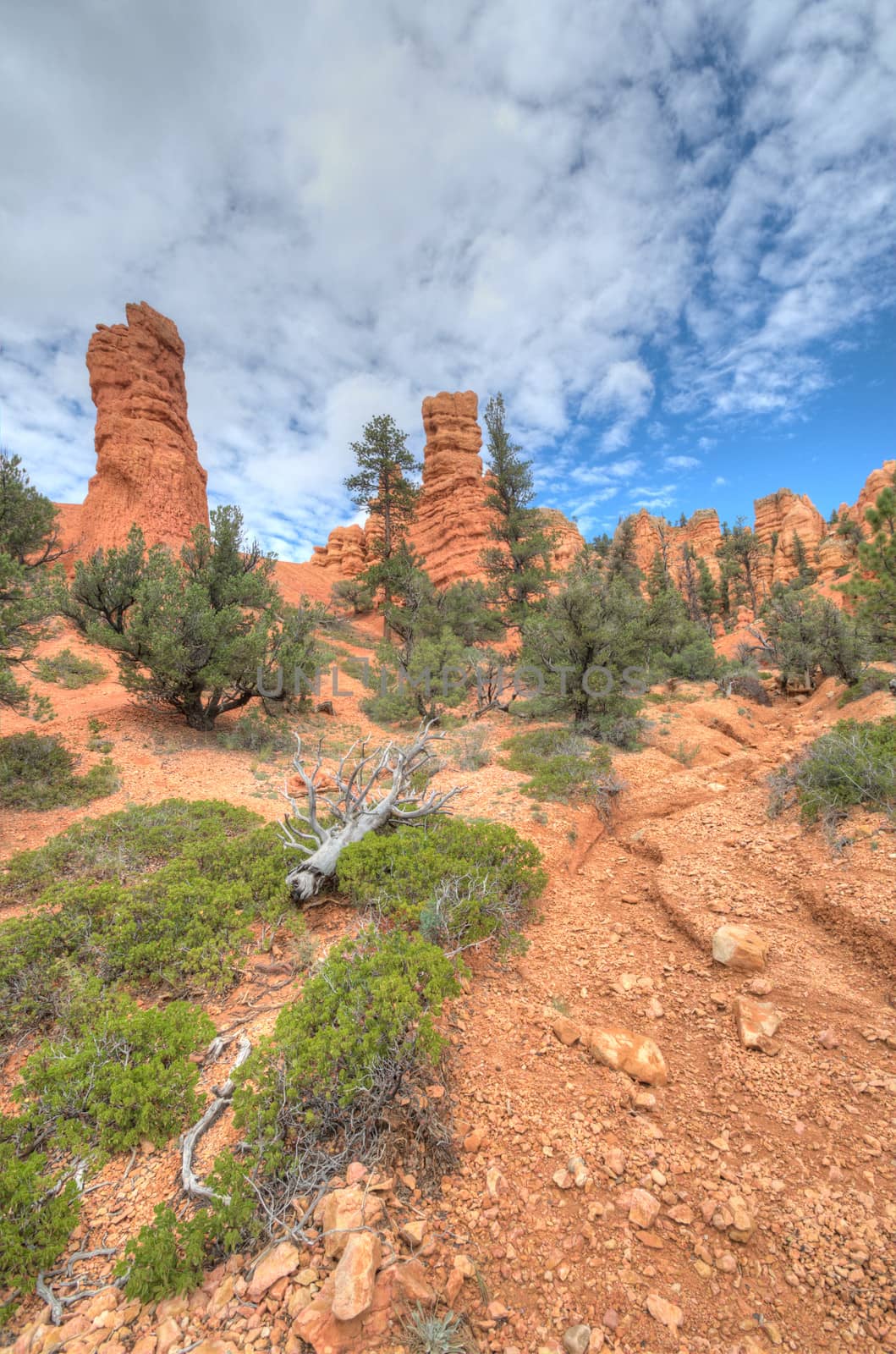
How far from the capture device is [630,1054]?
3.01 m

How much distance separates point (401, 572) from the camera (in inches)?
919

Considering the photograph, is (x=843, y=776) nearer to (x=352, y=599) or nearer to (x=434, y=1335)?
(x=434, y=1335)

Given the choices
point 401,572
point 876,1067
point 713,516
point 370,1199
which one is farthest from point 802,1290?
point 713,516

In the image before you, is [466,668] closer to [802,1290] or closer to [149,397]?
[802,1290]

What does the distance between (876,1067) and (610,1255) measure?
2.02 meters

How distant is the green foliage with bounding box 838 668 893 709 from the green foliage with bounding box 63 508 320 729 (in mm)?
12951

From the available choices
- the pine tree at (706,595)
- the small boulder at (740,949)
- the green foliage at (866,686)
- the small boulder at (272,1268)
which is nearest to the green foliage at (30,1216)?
the small boulder at (272,1268)

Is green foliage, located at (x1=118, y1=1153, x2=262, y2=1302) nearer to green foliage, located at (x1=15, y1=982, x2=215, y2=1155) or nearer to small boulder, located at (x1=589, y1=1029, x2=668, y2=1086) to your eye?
green foliage, located at (x1=15, y1=982, x2=215, y2=1155)

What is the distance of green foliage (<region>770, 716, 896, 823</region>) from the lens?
5.12 m

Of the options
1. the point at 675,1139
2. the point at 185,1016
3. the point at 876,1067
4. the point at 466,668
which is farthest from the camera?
the point at 466,668

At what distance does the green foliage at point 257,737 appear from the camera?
1091cm

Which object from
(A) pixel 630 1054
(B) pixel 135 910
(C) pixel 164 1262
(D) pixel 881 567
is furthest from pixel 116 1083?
(D) pixel 881 567

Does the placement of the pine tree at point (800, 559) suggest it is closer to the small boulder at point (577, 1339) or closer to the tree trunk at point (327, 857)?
the tree trunk at point (327, 857)

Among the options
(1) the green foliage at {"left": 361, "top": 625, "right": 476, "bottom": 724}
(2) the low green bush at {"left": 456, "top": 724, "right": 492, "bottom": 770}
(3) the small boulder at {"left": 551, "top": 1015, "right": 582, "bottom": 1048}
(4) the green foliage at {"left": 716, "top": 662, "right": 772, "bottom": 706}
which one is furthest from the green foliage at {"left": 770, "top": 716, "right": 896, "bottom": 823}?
(4) the green foliage at {"left": 716, "top": 662, "right": 772, "bottom": 706}
